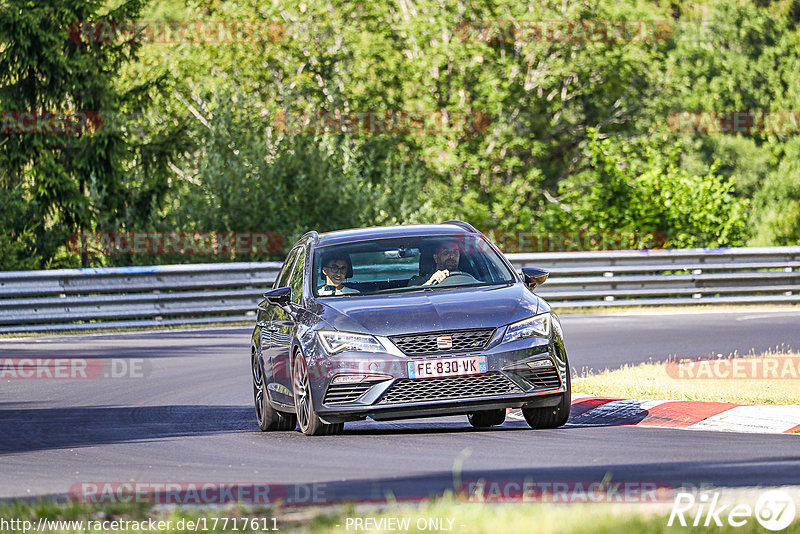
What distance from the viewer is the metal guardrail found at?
75.9ft

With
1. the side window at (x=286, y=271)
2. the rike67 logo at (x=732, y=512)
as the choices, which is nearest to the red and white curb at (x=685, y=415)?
the side window at (x=286, y=271)

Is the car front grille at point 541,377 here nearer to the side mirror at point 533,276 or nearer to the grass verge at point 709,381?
the side mirror at point 533,276

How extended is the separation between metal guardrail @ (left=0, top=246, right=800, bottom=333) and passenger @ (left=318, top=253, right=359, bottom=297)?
501 inches

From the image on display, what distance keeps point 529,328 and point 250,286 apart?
51.0 feet

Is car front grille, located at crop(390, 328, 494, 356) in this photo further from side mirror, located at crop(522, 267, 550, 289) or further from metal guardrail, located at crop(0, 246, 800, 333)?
metal guardrail, located at crop(0, 246, 800, 333)

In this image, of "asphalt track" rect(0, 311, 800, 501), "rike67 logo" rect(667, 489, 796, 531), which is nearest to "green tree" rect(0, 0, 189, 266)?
"asphalt track" rect(0, 311, 800, 501)

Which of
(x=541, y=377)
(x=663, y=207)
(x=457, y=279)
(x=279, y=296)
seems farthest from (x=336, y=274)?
(x=663, y=207)

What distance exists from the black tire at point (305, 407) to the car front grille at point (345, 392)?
212mm

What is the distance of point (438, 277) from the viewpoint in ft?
36.1

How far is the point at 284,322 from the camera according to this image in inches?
439

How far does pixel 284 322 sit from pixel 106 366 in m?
6.76

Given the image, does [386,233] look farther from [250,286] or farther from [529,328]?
[250,286]

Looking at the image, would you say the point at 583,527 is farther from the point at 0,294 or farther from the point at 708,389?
the point at 0,294

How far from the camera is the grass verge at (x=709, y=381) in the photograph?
11625mm
